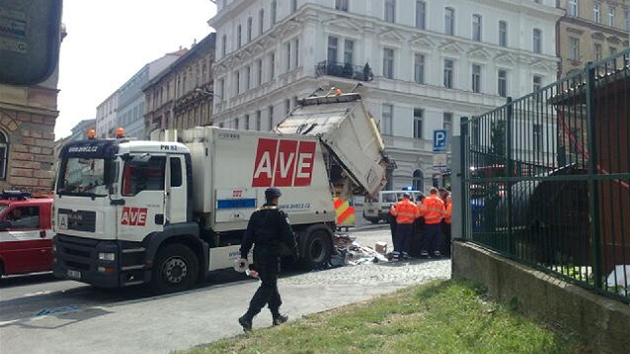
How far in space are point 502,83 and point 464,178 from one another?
37175mm

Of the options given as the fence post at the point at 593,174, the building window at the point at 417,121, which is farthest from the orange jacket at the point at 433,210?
the building window at the point at 417,121

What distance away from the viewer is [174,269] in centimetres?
997

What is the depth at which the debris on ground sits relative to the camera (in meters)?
12.9

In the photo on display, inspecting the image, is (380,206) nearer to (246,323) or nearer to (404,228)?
(404,228)

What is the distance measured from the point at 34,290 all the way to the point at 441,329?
26.2 ft

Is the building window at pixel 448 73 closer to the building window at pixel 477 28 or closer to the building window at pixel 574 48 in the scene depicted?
the building window at pixel 477 28

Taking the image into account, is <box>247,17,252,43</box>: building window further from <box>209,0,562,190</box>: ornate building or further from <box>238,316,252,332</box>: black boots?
<box>238,316,252,332</box>: black boots

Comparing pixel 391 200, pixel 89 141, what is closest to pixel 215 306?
pixel 89 141

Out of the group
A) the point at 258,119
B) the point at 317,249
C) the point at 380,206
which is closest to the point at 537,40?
the point at 258,119

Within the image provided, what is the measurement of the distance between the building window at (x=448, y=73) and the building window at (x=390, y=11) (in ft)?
16.4

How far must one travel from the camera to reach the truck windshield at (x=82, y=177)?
952cm

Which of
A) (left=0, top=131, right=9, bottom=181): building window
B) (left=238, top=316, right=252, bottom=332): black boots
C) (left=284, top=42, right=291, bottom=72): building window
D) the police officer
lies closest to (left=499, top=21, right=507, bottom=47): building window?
(left=284, top=42, right=291, bottom=72): building window

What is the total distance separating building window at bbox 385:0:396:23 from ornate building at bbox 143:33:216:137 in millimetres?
18098

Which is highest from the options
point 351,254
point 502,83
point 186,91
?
point 186,91
